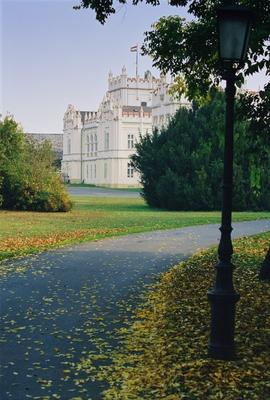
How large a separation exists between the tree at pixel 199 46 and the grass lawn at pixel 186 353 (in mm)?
4115

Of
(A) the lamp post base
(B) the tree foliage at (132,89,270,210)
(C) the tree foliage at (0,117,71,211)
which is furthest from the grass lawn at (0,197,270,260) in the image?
(A) the lamp post base

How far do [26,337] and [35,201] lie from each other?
3074 centimetres

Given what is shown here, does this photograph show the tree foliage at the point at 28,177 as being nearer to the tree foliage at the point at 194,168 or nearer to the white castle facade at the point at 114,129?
the tree foliage at the point at 194,168

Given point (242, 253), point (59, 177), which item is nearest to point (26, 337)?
point (242, 253)

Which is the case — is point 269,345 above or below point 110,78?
below

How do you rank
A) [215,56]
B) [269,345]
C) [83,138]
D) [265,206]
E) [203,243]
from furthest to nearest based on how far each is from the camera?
[83,138], [265,206], [203,243], [215,56], [269,345]

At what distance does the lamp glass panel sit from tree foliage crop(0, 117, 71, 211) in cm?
3068

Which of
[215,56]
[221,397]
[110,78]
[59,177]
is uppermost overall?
[110,78]

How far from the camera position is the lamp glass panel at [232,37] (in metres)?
6.88

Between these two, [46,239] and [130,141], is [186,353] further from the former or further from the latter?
[130,141]

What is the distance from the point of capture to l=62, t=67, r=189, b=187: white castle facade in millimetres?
92062

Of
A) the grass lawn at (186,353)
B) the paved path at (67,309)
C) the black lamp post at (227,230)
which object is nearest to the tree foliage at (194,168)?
the paved path at (67,309)

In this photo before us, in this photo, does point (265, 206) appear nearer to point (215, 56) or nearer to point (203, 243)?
point (203, 243)

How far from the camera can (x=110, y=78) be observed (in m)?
116
